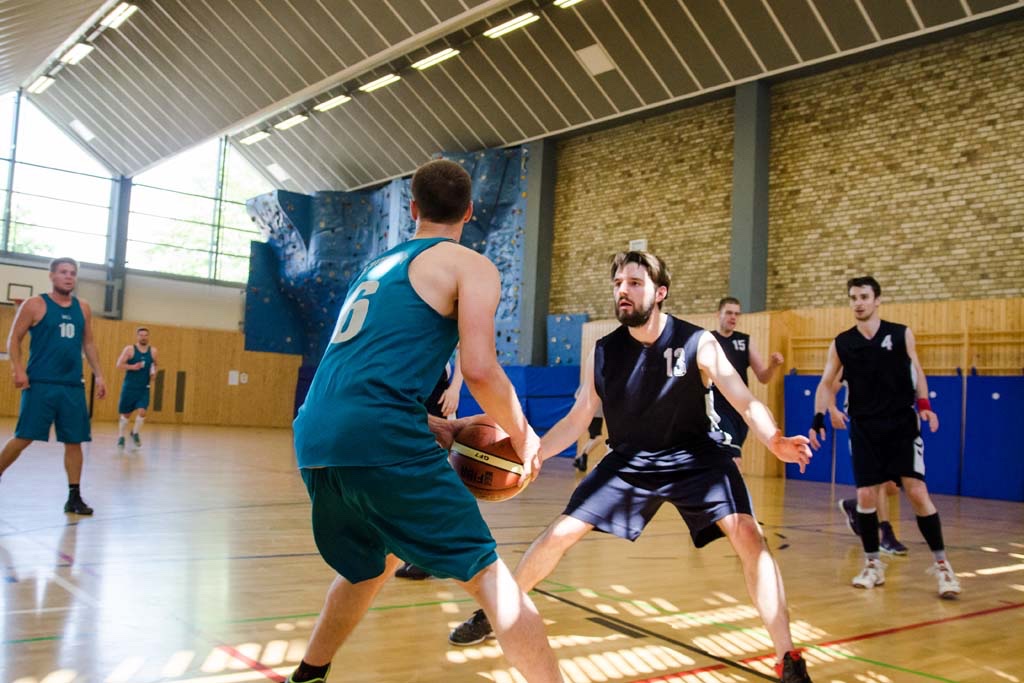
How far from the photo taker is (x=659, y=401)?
138 inches

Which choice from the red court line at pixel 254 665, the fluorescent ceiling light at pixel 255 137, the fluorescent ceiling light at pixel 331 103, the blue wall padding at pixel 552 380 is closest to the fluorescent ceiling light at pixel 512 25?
the fluorescent ceiling light at pixel 331 103

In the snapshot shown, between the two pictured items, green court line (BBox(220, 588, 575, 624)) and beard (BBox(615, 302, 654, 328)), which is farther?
green court line (BBox(220, 588, 575, 624))

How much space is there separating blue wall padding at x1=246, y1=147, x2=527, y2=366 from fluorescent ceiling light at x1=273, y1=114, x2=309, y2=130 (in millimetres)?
1880

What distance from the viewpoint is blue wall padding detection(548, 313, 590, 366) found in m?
17.3

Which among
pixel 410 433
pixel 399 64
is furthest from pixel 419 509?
pixel 399 64

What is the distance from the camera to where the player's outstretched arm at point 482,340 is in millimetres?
2189

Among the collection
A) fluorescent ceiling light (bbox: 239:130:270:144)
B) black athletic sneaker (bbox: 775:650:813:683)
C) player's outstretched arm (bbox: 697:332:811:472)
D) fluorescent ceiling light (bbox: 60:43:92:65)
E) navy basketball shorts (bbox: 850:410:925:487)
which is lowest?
black athletic sneaker (bbox: 775:650:813:683)

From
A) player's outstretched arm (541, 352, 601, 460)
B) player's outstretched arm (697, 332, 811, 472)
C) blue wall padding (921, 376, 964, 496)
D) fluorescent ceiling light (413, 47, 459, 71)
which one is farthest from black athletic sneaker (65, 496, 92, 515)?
fluorescent ceiling light (413, 47, 459, 71)

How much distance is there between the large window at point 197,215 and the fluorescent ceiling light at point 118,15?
516 centimetres

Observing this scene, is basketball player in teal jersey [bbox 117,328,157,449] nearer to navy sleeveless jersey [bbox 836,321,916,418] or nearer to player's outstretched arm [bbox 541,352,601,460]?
navy sleeveless jersey [bbox 836,321,916,418]

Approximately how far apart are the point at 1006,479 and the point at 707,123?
7947 mm

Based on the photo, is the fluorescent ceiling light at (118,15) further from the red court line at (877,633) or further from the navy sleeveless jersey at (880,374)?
the red court line at (877,633)

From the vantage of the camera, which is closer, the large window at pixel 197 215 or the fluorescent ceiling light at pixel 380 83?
the fluorescent ceiling light at pixel 380 83

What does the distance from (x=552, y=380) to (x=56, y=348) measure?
451 inches
